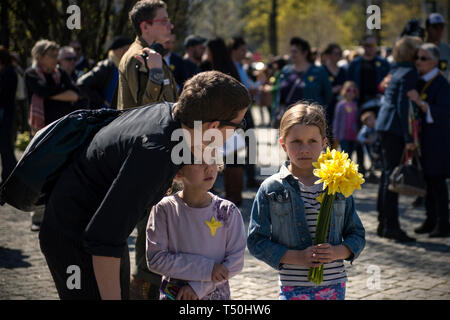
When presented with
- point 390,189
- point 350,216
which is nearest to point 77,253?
point 350,216

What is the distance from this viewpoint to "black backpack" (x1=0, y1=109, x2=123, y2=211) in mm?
2908

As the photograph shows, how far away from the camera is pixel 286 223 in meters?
3.66

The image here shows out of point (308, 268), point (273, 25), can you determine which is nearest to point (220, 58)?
point (308, 268)

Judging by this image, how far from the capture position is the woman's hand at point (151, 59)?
15.2ft

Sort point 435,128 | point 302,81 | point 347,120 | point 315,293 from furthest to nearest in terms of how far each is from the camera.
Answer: point 347,120 < point 302,81 < point 435,128 < point 315,293

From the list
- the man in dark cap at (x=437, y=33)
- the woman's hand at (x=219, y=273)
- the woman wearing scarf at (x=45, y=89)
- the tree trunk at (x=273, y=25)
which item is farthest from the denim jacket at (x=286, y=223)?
the tree trunk at (x=273, y=25)

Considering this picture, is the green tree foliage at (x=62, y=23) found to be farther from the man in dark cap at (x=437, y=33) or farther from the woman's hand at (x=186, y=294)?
the woman's hand at (x=186, y=294)

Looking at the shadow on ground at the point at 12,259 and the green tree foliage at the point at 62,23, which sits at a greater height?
the green tree foliage at the point at 62,23

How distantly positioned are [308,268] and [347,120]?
8013 mm

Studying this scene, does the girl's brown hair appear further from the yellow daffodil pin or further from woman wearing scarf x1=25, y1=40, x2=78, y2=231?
woman wearing scarf x1=25, y1=40, x2=78, y2=231

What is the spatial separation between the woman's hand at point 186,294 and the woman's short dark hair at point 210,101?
92cm

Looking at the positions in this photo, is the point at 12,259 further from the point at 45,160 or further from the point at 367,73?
the point at 367,73

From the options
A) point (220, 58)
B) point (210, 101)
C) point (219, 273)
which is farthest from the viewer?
point (220, 58)
